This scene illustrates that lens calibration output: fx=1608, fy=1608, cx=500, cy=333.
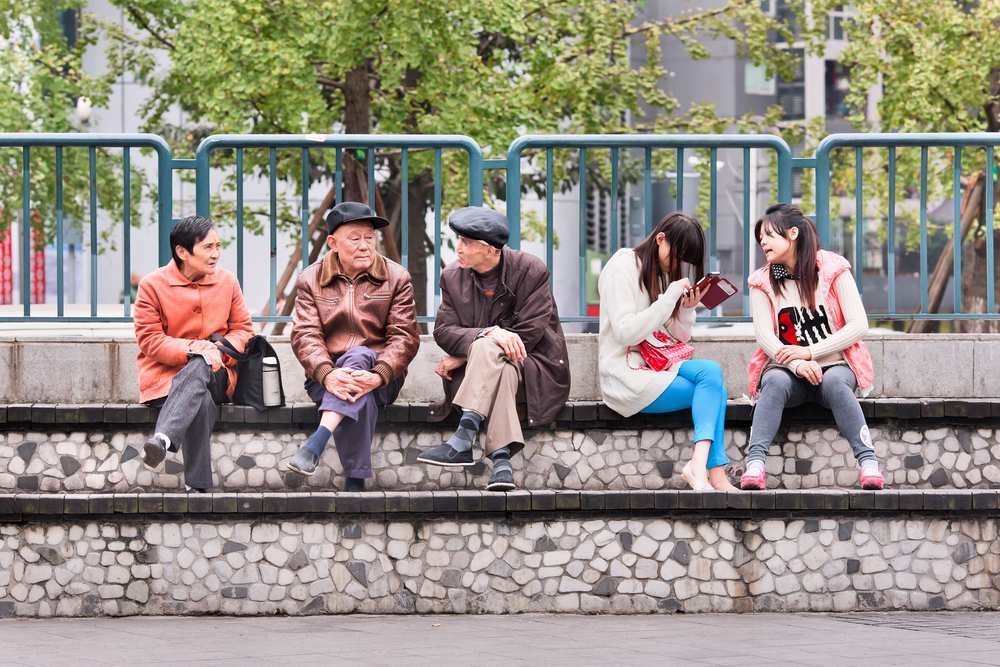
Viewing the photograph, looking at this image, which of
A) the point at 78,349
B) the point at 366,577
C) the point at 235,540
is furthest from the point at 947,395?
the point at 78,349

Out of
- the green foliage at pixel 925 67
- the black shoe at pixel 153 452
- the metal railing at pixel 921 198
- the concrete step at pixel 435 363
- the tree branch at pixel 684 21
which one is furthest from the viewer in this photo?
the tree branch at pixel 684 21

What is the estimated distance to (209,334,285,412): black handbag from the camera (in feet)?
25.8

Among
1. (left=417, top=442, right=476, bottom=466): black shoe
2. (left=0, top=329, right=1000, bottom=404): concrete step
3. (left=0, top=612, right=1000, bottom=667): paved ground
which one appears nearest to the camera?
(left=0, top=612, right=1000, bottom=667): paved ground

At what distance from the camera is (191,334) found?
788cm

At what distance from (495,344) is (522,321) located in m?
0.26

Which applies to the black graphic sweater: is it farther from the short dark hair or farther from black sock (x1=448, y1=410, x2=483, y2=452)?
the short dark hair

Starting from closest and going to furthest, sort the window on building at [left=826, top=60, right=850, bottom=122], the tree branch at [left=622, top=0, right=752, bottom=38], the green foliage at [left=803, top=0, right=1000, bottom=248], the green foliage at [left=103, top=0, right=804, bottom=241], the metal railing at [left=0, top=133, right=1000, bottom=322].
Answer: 1. the metal railing at [left=0, top=133, right=1000, bottom=322]
2. the green foliage at [left=103, top=0, right=804, bottom=241]
3. the green foliage at [left=803, top=0, right=1000, bottom=248]
4. the tree branch at [left=622, top=0, right=752, bottom=38]
5. the window on building at [left=826, top=60, right=850, bottom=122]

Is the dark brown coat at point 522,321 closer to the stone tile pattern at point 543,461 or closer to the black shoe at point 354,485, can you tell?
the stone tile pattern at point 543,461

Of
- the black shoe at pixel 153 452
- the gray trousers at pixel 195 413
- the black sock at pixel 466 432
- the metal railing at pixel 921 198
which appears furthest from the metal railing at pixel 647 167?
the black shoe at pixel 153 452

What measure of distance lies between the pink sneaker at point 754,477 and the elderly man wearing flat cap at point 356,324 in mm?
1696

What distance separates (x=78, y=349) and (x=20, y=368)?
1.01ft

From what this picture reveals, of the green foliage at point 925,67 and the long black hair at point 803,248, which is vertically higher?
the green foliage at point 925,67

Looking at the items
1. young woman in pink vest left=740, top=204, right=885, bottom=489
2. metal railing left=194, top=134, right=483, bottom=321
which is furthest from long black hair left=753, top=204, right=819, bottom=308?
metal railing left=194, top=134, right=483, bottom=321

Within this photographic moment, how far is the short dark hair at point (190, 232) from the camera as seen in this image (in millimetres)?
7848
